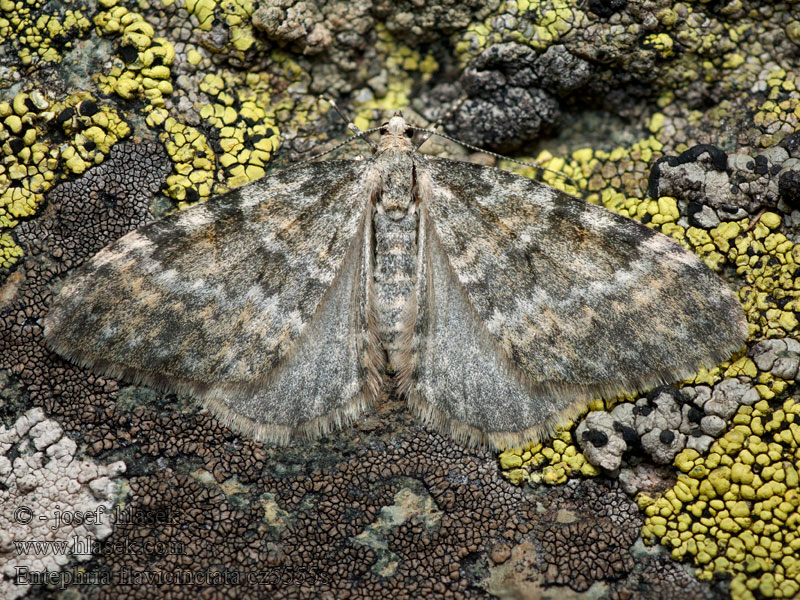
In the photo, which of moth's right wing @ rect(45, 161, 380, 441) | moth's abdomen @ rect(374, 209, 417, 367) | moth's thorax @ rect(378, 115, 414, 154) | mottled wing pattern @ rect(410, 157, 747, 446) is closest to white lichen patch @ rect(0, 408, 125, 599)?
moth's right wing @ rect(45, 161, 380, 441)

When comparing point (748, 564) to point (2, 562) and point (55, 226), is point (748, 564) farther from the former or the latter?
point (55, 226)

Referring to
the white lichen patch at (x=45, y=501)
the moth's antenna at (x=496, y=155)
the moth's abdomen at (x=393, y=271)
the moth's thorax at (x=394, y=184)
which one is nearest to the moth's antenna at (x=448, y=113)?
the moth's antenna at (x=496, y=155)

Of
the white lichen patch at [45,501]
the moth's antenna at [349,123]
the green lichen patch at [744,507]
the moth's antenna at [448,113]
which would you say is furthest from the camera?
the moth's antenna at [448,113]

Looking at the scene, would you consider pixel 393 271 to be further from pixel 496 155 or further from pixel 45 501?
pixel 45 501

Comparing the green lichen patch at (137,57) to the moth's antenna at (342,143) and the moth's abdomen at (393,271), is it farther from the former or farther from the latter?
the moth's abdomen at (393,271)

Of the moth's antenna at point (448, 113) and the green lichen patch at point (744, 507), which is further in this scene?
the moth's antenna at point (448, 113)

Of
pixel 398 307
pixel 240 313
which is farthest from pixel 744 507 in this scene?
pixel 240 313

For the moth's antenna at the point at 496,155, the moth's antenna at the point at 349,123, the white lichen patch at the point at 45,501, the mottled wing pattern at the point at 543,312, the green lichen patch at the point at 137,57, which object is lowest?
the white lichen patch at the point at 45,501
